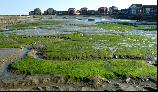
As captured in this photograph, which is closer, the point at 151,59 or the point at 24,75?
the point at 24,75

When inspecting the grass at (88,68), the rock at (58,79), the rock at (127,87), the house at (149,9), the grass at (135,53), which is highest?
the house at (149,9)

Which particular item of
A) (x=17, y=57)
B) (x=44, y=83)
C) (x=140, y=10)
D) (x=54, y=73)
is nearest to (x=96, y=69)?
(x=54, y=73)

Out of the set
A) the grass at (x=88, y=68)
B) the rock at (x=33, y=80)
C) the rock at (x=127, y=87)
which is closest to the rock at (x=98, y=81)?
the grass at (x=88, y=68)

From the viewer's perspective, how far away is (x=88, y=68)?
84.5 ft

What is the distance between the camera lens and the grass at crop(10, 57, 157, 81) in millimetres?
23969

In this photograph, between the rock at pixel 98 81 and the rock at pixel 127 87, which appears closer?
the rock at pixel 127 87

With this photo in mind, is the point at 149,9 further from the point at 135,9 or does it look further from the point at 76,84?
the point at 76,84

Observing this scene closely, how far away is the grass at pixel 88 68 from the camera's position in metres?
24.0

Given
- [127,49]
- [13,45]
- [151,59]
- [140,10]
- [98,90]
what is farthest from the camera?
[140,10]

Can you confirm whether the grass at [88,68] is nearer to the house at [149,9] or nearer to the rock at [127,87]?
the rock at [127,87]

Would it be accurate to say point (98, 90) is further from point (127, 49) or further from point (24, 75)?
point (127, 49)

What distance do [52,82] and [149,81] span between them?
7156 mm

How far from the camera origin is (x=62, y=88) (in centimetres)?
2075

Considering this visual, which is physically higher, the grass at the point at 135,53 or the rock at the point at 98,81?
the grass at the point at 135,53
